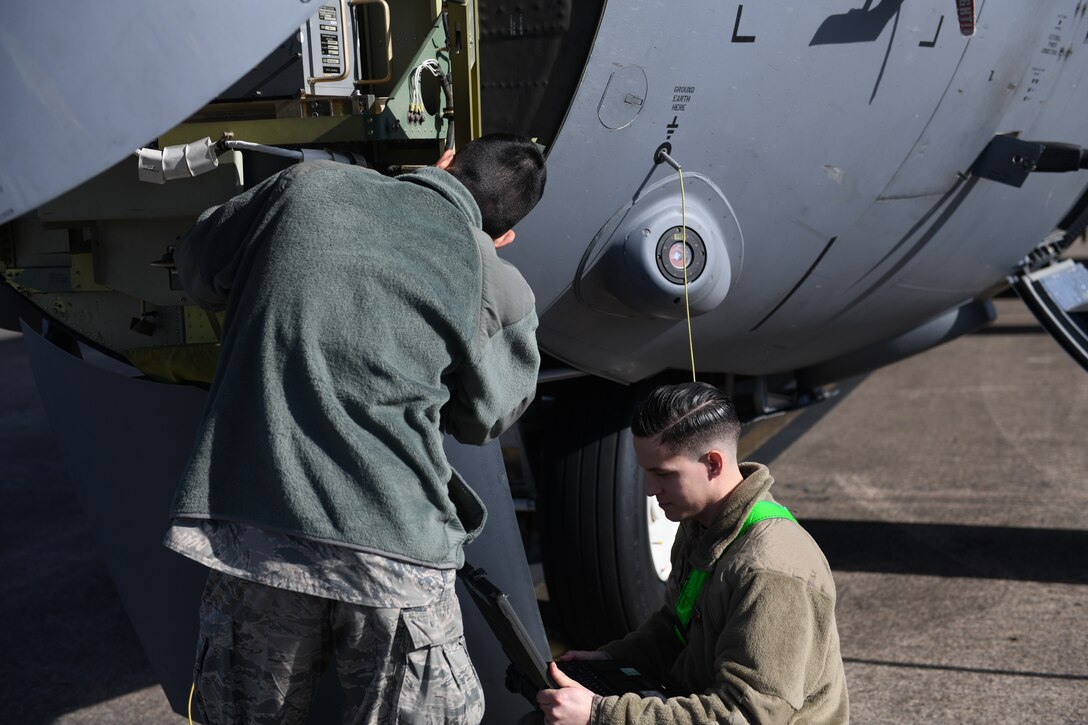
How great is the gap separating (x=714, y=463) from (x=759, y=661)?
1.41 feet

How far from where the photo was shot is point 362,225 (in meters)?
2.25

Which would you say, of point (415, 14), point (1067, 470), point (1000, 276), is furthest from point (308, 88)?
point (1067, 470)

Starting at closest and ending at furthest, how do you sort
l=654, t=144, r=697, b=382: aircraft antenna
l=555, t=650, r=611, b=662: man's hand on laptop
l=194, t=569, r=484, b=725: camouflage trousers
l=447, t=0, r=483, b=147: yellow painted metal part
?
1. l=194, t=569, r=484, b=725: camouflage trousers
2. l=555, t=650, r=611, b=662: man's hand on laptop
3. l=447, t=0, r=483, b=147: yellow painted metal part
4. l=654, t=144, r=697, b=382: aircraft antenna

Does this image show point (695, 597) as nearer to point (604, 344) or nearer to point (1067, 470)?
point (604, 344)

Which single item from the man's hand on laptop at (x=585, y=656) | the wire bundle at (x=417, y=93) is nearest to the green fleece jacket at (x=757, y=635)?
the man's hand on laptop at (x=585, y=656)

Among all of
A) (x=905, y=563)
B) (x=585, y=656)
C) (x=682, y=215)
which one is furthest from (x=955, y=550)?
(x=585, y=656)

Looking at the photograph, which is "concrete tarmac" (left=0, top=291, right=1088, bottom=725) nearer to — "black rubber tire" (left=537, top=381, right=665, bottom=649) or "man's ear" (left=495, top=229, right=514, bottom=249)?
"black rubber tire" (left=537, top=381, right=665, bottom=649)

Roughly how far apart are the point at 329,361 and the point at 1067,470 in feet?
21.5

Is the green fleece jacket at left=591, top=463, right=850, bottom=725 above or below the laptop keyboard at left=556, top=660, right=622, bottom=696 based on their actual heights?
above

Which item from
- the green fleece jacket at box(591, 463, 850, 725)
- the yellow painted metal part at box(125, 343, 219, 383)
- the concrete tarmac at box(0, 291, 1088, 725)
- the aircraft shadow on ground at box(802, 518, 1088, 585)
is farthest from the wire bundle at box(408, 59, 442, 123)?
the aircraft shadow on ground at box(802, 518, 1088, 585)

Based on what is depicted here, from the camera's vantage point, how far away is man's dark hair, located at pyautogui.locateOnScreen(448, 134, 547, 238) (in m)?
2.52

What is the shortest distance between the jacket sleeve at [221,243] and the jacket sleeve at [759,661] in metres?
1.12

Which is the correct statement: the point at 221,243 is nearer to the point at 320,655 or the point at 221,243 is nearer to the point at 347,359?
the point at 347,359

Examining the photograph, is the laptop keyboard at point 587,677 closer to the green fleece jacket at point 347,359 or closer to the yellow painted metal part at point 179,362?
the green fleece jacket at point 347,359
